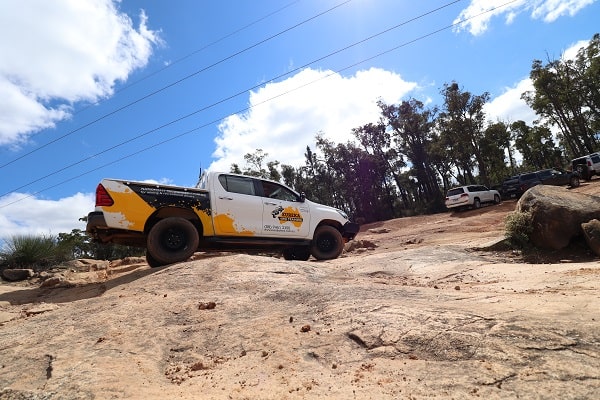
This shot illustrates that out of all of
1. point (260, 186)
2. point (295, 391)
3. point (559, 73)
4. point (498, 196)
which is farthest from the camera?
point (559, 73)

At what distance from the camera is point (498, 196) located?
1082 inches

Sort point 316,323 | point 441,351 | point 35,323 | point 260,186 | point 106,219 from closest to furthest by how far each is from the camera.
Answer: point 441,351 < point 316,323 < point 35,323 < point 106,219 < point 260,186

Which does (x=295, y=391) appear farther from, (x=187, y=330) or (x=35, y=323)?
(x=35, y=323)

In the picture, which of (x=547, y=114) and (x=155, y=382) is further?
(x=547, y=114)

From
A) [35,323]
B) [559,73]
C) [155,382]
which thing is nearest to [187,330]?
[155,382]

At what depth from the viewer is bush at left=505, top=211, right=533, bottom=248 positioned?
28.6 feet

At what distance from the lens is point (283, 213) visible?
832 cm

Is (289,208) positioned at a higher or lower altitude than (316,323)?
higher

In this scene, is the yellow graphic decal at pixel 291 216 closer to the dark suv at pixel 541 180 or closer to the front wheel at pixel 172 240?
the front wheel at pixel 172 240

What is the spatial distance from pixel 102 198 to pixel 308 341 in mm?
4762

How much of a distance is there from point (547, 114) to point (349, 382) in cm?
4235

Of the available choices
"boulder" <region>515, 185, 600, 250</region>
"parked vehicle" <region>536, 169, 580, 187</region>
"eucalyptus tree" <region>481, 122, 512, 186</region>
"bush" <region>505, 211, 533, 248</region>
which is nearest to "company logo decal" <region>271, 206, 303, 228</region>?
"bush" <region>505, 211, 533, 248</region>

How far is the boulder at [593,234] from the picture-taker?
7.87m

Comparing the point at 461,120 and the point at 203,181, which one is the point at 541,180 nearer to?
the point at 461,120
